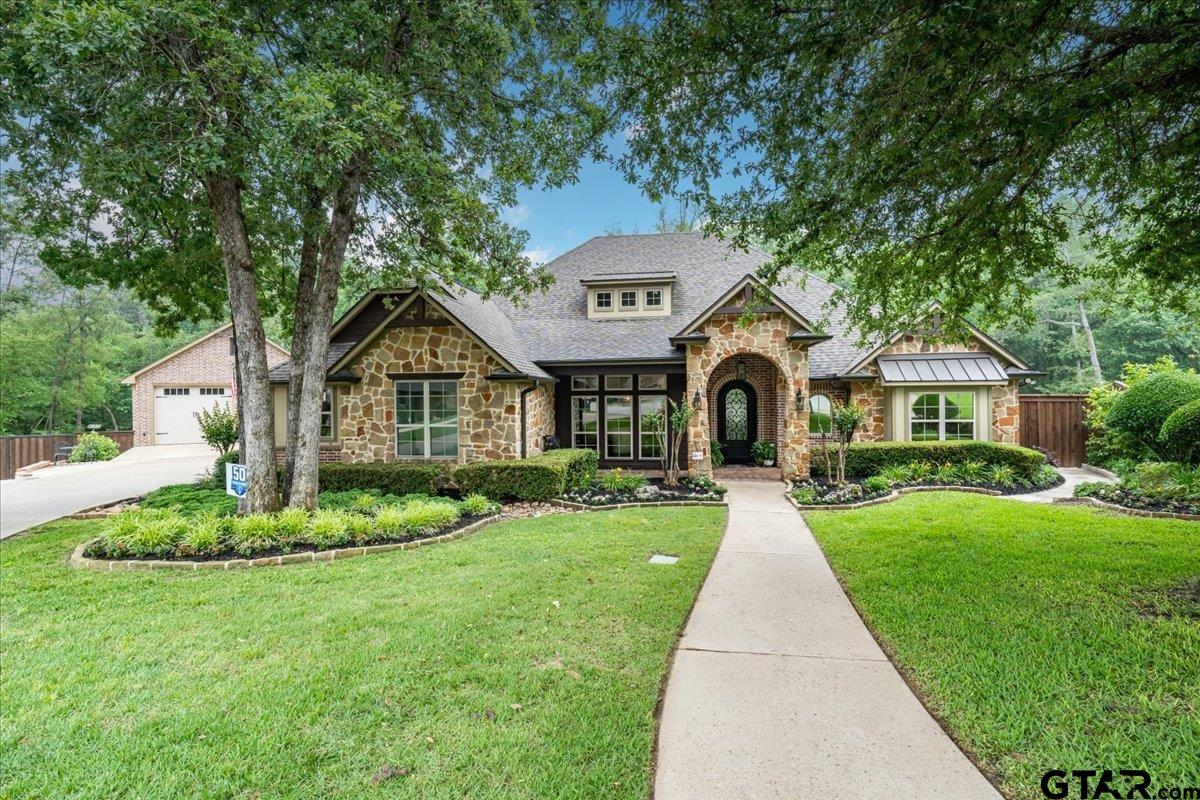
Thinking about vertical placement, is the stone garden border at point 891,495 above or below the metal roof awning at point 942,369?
below

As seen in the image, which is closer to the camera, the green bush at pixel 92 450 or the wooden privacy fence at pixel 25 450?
the wooden privacy fence at pixel 25 450

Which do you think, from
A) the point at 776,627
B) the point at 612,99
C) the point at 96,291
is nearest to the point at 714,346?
the point at 612,99

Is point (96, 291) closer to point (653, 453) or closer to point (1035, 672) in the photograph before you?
point (653, 453)

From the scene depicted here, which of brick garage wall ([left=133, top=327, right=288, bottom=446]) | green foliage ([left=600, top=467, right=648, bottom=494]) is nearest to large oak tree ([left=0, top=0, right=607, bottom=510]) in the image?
green foliage ([left=600, top=467, right=648, bottom=494])

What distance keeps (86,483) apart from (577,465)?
44.0 ft

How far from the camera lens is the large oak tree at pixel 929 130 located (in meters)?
3.83

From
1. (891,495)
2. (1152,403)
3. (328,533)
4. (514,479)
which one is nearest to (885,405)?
(891,495)

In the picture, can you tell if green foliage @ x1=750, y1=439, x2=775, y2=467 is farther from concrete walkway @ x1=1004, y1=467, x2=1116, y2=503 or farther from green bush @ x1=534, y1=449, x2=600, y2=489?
concrete walkway @ x1=1004, y1=467, x2=1116, y2=503

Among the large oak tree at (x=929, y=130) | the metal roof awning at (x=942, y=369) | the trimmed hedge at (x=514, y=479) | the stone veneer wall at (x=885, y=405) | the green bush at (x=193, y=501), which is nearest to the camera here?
the large oak tree at (x=929, y=130)

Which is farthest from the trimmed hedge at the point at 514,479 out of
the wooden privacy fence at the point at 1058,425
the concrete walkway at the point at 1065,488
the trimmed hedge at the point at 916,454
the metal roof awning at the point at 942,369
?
the wooden privacy fence at the point at 1058,425

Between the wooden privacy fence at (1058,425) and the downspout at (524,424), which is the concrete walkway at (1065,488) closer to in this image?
the wooden privacy fence at (1058,425)

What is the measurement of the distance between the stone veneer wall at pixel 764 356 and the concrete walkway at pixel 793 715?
718 centimetres

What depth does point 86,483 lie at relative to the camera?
44.9ft

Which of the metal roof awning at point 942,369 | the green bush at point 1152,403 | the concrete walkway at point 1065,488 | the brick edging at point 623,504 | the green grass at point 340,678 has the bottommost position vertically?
the concrete walkway at point 1065,488
